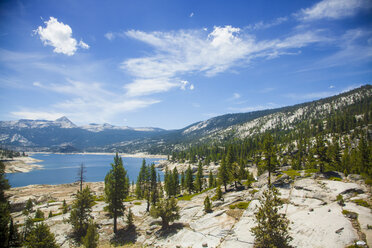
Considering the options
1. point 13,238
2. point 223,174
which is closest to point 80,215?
point 13,238

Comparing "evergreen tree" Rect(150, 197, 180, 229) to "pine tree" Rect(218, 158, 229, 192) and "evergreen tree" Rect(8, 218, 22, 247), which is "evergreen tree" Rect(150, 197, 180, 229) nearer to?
"evergreen tree" Rect(8, 218, 22, 247)

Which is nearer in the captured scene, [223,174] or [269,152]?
[269,152]

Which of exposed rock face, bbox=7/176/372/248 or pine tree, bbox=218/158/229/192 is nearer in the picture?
exposed rock face, bbox=7/176/372/248

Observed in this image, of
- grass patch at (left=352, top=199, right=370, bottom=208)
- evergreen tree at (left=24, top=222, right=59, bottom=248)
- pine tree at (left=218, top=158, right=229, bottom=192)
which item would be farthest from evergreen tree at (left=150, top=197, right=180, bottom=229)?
grass patch at (left=352, top=199, right=370, bottom=208)

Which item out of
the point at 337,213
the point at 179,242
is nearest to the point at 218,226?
the point at 179,242

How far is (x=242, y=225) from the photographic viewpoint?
1076 inches

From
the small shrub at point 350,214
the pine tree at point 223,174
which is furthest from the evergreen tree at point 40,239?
the pine tree at point 223,174

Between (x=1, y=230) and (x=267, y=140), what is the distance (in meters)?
48.2

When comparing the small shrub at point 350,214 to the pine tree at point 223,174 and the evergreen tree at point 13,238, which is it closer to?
the pine tree at point 223,174

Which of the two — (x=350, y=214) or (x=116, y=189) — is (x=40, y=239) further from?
(x=350, y=214)

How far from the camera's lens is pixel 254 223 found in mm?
24375

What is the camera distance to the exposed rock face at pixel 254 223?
68.3 feet

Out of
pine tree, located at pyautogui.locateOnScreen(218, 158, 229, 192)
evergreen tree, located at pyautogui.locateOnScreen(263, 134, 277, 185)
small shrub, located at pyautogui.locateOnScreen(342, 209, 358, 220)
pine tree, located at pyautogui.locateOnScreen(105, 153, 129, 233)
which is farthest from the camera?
pine tree, located at pyautogui.locateOnScreen(218, 158, 229, 192)

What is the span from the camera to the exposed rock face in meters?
20.8
